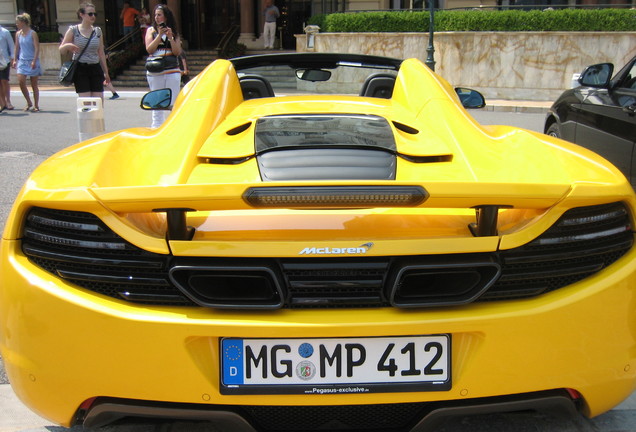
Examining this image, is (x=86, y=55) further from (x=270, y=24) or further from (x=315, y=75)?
(x=270, y=24)

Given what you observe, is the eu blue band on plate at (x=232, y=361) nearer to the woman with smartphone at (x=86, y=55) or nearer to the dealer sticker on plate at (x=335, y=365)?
the dealer sticker on plate at (x=335, y=365)

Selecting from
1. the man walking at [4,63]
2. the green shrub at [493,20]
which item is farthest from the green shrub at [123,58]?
the man walking at [4,63]

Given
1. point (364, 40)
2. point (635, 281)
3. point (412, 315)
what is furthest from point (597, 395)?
point (364, 40)

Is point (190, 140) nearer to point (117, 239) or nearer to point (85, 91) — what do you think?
point (117, 239)

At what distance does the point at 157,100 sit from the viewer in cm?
377

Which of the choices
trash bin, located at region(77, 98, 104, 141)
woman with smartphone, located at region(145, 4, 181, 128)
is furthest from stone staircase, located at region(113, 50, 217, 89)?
trash bin, located at region(77, 98, 104, 141)

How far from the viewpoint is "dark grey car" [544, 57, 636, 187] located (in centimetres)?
479

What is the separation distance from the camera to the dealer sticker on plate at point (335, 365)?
6.17ft

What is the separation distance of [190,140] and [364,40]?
17531 mm

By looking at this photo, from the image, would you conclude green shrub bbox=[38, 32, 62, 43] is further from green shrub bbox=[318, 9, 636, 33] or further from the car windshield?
the car windshield

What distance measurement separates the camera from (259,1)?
28500 millimetres

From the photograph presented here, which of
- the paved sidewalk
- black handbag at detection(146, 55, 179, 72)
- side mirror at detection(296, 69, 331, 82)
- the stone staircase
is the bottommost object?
the stone staircase

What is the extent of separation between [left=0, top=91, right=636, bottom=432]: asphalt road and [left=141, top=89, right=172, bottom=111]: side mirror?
63.6 inches

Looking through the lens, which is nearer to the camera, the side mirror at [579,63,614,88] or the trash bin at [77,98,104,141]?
the side mirror at [579,63,614,88]
